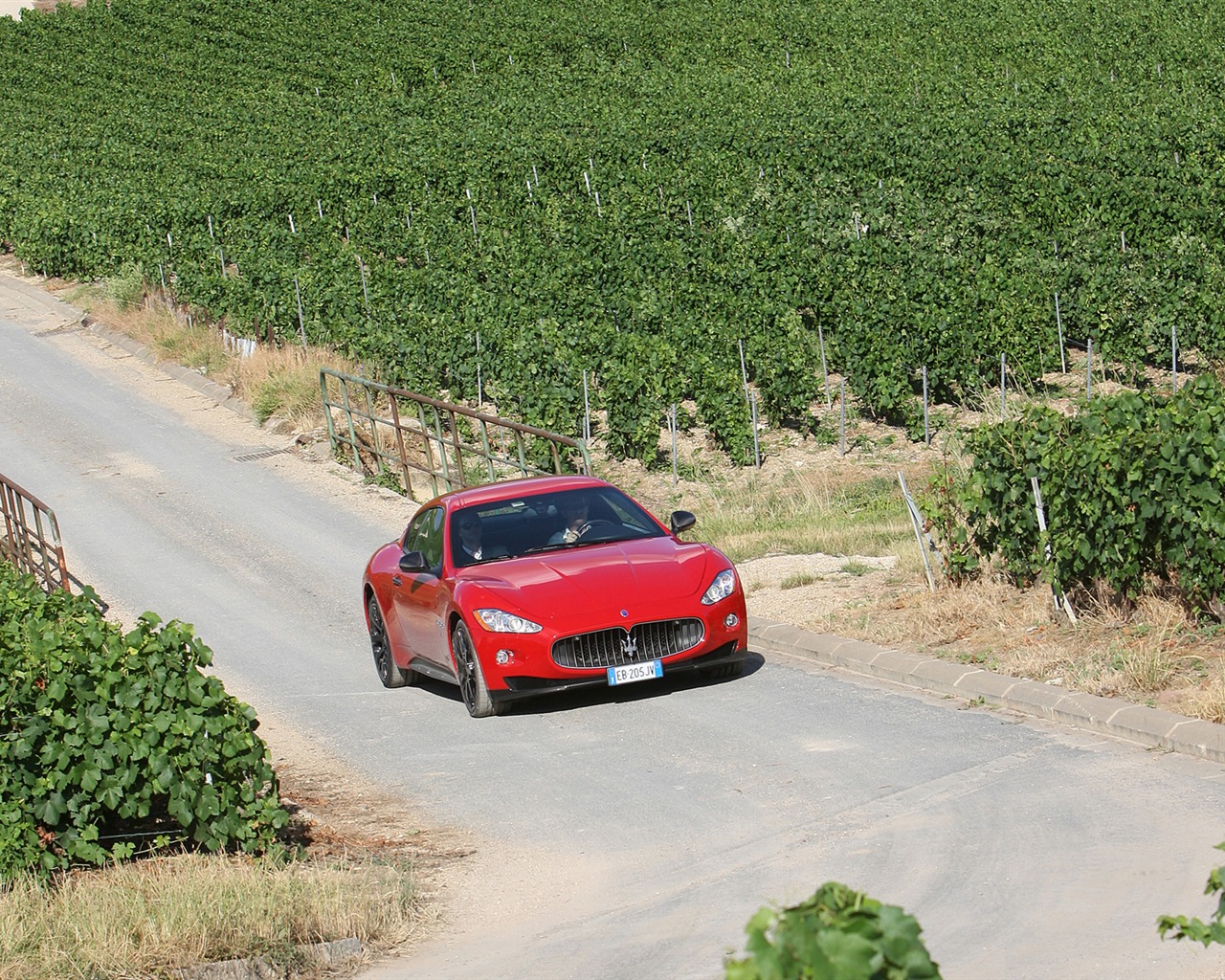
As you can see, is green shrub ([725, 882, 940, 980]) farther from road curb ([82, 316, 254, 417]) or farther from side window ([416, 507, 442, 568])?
road curb ([82, 316, 254, 417])

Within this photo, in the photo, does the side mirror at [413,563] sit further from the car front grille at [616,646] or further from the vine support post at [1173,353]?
the vine support post at [1173,353]

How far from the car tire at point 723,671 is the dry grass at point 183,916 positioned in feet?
15.9

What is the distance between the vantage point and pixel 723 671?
13.0 m

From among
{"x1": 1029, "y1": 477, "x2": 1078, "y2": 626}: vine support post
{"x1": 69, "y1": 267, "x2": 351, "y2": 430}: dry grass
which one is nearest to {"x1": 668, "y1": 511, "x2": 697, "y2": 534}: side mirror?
{"x1": 1029, "y1": 477, "x2": 1078, "y2": 626}: vine support post

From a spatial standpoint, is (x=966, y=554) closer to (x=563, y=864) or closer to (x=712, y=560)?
(x=712, y=560)

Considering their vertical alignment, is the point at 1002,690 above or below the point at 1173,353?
above

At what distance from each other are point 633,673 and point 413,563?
2.20 meters

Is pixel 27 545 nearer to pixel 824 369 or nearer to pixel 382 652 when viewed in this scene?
pixel 382 652

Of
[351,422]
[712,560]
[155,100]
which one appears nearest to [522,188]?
[351,422]

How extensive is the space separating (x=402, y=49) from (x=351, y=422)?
154ft

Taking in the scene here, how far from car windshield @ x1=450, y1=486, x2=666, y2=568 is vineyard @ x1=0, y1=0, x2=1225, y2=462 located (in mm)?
10442

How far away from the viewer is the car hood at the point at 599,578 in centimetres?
1193

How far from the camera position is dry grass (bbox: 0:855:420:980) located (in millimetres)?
7102

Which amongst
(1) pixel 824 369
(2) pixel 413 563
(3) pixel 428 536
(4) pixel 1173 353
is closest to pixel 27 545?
(3) pixel 428 536
